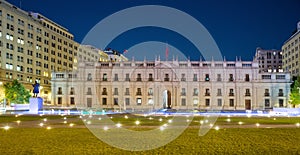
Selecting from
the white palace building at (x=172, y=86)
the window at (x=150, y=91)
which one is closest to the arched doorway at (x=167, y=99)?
the white palace building at (x=172, y=86)

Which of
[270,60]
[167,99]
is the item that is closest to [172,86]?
[167,99]

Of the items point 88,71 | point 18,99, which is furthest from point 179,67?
point 18,99

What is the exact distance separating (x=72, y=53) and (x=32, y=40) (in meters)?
27.9

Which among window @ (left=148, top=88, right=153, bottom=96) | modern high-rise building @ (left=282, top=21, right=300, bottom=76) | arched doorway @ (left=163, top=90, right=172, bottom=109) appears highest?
modern high-rise building @ (left=282, top=21, right=300, bottom=76)

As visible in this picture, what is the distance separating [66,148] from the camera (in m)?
13.5

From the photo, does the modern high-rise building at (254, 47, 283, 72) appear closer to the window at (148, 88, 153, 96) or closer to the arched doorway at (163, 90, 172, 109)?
the arched doorway at (163, 90, 172, 109)

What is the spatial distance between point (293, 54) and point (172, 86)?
2330 inches

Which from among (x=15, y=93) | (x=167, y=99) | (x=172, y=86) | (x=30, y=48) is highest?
(x=30, y=48)

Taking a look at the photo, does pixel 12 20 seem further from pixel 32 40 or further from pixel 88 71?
pixel 88 71

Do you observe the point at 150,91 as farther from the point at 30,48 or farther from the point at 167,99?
the point at 30,48

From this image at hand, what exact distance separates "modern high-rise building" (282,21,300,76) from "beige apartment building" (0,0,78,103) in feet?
274

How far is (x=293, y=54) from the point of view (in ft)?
363

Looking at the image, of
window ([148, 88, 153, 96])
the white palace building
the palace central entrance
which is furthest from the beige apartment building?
the palace central entrance

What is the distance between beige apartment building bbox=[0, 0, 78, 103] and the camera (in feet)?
249
